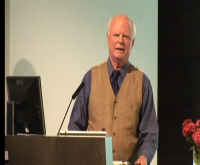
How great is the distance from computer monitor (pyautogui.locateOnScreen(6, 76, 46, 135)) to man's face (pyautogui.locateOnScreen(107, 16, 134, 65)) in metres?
0.55

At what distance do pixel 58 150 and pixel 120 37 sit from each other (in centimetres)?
105

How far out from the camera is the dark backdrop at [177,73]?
4398 millimetres

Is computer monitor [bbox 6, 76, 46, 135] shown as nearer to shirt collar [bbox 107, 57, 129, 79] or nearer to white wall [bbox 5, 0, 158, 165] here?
shirt collar [bbox 107, 57, 129, 79]

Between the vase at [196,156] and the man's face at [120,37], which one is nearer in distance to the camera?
the man's face at [120,37]

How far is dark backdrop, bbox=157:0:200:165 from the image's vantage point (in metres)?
4.40

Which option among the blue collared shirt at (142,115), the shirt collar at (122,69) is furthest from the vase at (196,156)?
the shirt collar at (122,69)

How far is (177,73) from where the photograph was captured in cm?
444

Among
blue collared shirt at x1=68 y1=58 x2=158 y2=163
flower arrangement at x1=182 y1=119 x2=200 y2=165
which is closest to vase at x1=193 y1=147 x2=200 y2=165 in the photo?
flower arrangement at x1=182 y1=119 x2=200 y2=165

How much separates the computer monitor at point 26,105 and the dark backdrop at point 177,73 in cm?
198

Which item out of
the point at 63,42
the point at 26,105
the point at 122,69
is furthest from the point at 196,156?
the point at 63,42

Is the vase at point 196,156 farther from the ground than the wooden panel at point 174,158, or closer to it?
farther from the ground

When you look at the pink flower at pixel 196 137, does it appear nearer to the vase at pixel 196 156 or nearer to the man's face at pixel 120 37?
the vase at pixel 196 156

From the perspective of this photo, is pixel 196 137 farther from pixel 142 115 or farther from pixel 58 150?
pixel 58 150

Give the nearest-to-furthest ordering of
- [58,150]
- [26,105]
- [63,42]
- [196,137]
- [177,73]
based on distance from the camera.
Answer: [58,150]
[26,105]
[196,137]
[63,42]
[177,73]
